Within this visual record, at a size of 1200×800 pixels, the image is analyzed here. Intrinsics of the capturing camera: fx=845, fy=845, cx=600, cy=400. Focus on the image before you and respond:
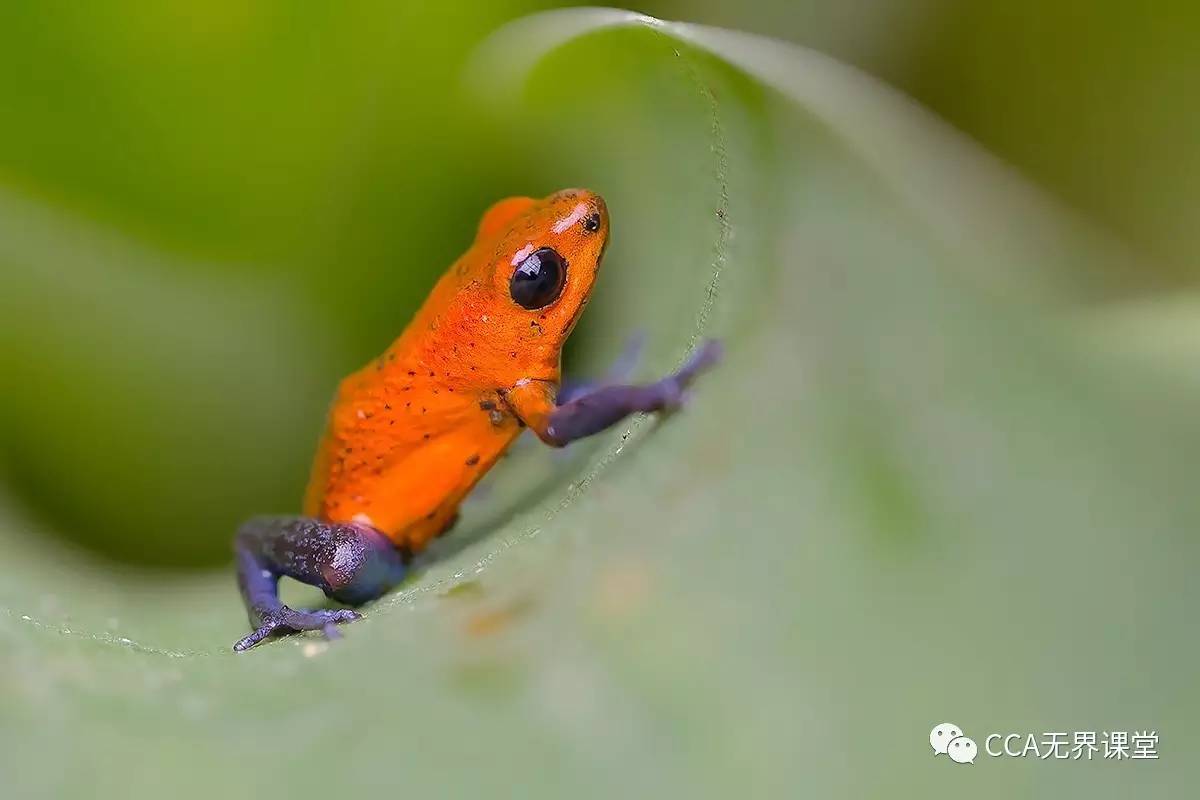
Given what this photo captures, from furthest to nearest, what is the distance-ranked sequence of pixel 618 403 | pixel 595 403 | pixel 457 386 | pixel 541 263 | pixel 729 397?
pixel 457 386
pixel 541 263
pixel 595 403
pixel 618 403
pixel 729 397

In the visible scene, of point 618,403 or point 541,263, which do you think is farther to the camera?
point 541,263

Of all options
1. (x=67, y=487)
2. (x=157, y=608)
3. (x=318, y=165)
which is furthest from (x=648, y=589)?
(x=67, y=487)

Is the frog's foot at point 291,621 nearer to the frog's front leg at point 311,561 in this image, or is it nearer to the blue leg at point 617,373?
the frog's front leg at point 311,561

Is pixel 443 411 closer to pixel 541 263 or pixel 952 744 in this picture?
pixel 541 263

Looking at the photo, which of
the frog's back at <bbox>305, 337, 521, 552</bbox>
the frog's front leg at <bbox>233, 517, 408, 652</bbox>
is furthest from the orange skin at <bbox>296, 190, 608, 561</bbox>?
the frog's front leg at <bbox>233, 517, 408, 652</bbox>

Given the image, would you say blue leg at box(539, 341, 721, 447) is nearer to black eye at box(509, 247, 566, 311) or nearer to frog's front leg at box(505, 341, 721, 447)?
frog's front leg at box(505, 341, 721, 447)

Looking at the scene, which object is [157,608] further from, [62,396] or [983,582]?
[983,582]

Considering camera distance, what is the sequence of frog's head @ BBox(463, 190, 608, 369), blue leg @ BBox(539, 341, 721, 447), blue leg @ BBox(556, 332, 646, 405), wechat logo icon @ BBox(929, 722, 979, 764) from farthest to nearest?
frog's head @ BBox(463, 190, 608, 369) → blue leg @ BBox(556, 332, 646, 405) → blue leg @ BBox(539, 341, 721, 447) → wechat logo icon @ BBox(929, 722, 979, 764)

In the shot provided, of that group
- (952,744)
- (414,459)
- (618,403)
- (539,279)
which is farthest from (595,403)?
(952,744)
